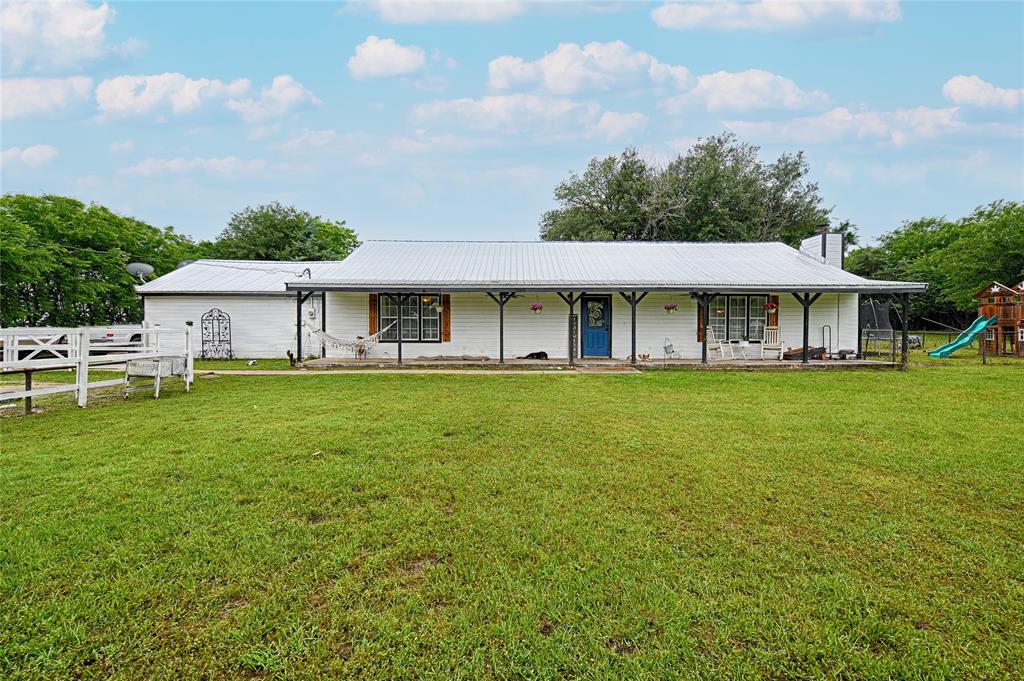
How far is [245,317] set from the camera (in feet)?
51.1

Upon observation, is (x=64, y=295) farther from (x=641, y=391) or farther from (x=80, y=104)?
(x=641, y=391)

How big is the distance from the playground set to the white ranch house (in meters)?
4.29

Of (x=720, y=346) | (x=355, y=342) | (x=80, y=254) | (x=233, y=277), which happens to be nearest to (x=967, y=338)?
(x=720, y=346)

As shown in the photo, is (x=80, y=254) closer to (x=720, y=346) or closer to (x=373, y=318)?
(x=373, y=318)

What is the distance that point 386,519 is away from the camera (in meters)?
3.09

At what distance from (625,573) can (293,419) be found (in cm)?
492

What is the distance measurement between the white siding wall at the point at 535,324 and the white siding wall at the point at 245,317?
112 inches

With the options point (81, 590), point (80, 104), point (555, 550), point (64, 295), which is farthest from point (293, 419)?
point (64, 295)

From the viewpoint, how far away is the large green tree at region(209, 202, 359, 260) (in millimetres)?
31094

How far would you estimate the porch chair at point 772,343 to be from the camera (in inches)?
513

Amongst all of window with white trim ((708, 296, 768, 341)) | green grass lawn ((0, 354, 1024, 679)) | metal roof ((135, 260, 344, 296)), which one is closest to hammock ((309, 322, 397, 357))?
metal roof ((135, 260, 344, 296))

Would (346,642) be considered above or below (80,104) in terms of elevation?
below

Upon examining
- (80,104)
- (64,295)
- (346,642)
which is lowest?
(346,642)

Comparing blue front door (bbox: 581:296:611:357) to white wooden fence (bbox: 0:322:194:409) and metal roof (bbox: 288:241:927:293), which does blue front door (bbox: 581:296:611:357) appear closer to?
metal roof (bbox: 288:241:927:293)
